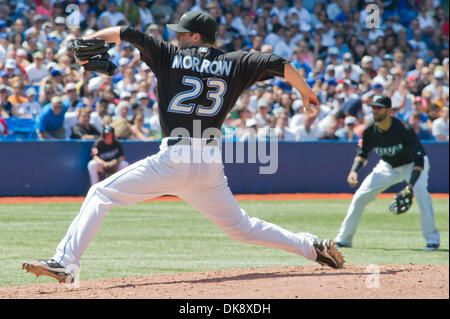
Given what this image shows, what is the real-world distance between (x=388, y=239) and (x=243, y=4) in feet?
42.1

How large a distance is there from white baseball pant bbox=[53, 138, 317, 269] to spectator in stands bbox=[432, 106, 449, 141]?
13534mm

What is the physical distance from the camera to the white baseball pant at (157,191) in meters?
6.09

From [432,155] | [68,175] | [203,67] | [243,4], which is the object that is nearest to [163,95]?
[203,67]

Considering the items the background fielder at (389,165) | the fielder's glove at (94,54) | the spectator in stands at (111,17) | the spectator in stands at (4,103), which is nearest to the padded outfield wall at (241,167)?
the spectator in stands at (4,103)

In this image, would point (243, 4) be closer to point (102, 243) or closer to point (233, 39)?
point (233, 39)

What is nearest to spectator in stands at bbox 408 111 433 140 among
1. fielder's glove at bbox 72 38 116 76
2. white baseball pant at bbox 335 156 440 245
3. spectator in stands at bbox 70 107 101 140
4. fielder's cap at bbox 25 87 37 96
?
spectator in stands at bbox 70 107 101 140

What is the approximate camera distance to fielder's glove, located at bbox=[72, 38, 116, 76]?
20.3 ft

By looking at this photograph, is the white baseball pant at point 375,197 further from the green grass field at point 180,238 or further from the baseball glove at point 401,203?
the baseball glove at point 401,203

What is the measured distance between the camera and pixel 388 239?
11.8 metres

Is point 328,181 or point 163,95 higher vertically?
point 163,95

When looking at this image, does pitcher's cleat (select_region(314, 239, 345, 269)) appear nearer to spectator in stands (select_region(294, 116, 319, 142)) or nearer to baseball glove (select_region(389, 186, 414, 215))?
baseball glove (select_region(389, 186, 414, 215))

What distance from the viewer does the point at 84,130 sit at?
16.4 meters

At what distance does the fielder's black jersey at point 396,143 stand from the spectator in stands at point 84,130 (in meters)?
7.17

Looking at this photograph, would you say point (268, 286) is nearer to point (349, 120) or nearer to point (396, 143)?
point (396, 143)
